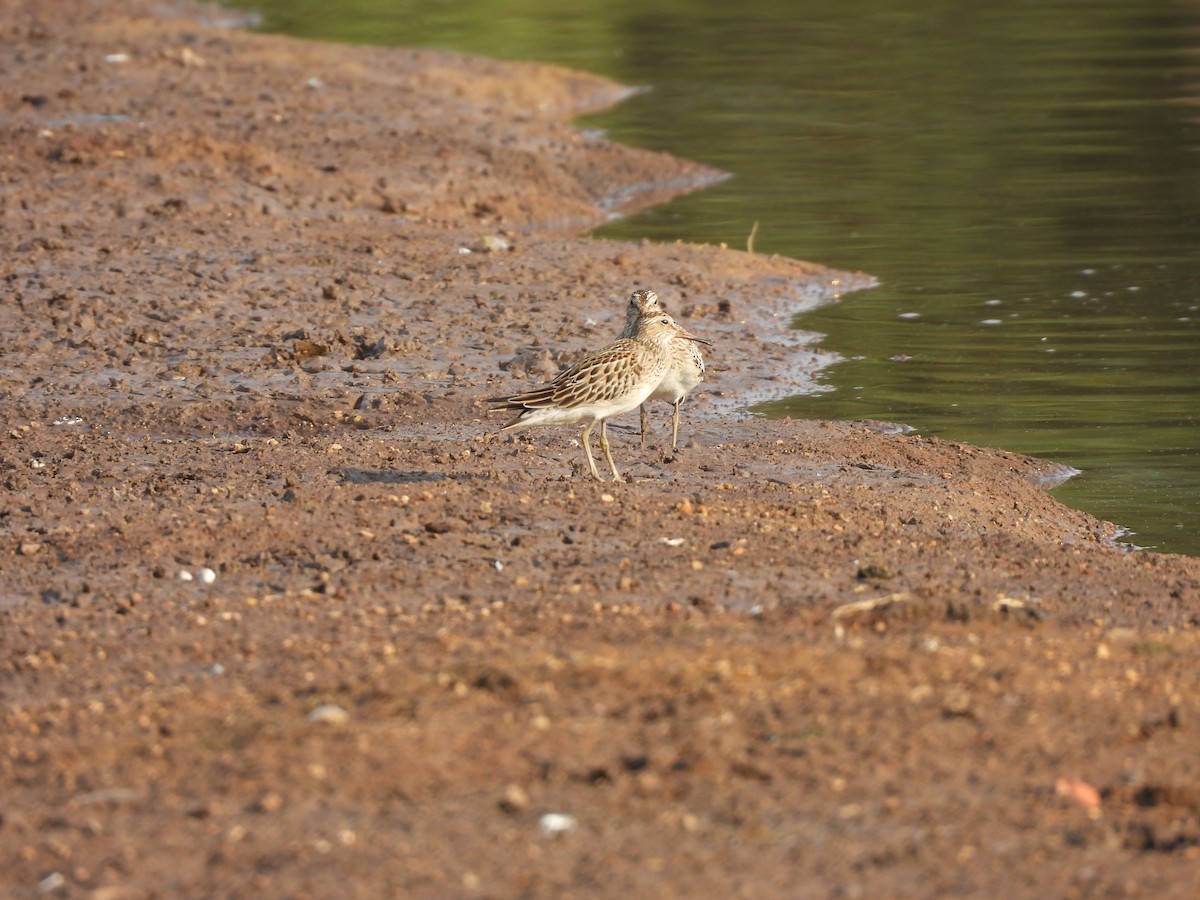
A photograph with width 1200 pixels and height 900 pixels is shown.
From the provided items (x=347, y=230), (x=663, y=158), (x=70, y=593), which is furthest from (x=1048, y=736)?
(x=663, y=158)

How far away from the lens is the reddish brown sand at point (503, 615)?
4.59 meters

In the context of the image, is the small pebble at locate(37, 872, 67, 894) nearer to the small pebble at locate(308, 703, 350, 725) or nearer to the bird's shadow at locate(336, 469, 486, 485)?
the small pebble at locate(308, 703, 350, 725)

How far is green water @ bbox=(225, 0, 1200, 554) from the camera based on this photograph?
11.0m

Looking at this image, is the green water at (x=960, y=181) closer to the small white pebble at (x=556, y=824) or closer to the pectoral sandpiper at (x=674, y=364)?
the pectoral sandpiper at (x=674, y=364)

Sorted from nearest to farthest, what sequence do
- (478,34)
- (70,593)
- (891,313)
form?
1. (70,593)
2. (891,313)
3. (478,34)

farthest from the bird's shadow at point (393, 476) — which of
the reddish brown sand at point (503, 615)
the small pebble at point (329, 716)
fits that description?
the small pebble at point (329, 716)

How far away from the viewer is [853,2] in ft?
111

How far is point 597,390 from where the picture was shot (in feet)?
27.1

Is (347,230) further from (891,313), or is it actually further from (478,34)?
(478,34)

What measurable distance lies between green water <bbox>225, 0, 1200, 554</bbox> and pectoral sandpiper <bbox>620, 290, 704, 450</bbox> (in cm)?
145

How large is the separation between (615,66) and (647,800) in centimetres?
2345

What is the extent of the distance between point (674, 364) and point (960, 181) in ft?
32.9

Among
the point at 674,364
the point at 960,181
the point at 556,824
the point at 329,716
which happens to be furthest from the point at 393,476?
the point at 960,181

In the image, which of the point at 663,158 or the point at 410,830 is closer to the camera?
the point at 410,830
